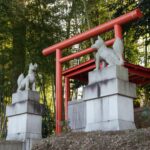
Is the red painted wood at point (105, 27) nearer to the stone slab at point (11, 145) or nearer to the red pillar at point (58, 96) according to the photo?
the red pillar at point (58, 96)

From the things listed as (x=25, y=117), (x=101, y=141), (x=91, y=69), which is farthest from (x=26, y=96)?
(x=101, y=141)

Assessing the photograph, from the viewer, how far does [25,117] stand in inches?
373

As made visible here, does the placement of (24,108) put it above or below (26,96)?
below

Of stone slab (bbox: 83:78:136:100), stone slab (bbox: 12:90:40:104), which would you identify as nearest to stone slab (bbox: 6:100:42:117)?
stone slab (bbox: 12:90:40:104)

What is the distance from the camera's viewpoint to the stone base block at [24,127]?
9.38 meters

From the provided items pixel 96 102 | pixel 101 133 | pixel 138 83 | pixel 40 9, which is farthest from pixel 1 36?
pixel 101 133

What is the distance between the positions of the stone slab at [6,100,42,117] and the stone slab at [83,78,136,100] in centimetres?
226

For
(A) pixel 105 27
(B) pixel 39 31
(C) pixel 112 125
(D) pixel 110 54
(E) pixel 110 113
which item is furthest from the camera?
(B) pixel 39 31

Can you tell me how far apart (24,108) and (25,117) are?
0.25 meters

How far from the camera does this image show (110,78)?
739 cm

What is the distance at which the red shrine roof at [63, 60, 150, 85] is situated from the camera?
11.6 meters

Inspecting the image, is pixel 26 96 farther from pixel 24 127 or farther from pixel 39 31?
pixel 39 31

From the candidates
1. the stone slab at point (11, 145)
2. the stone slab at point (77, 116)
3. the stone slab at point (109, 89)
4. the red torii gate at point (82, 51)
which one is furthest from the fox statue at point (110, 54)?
the stone slab at point (11, 145)

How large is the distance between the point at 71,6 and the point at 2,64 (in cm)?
440
